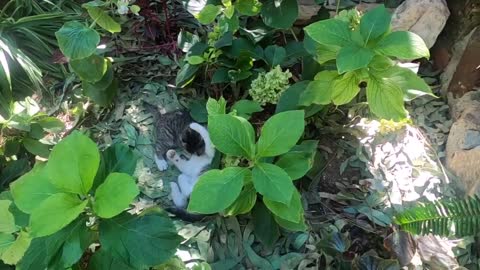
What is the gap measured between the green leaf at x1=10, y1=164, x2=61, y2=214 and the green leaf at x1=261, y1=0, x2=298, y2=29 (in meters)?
0.74

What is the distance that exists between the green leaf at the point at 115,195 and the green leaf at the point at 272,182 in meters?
0.26

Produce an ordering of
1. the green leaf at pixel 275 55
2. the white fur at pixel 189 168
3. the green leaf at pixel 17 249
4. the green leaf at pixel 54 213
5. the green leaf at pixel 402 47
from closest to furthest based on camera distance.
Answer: the green leaf at pixel 54 213 → the green leaf at pixel 17 249 → the green leaf at pixel 402 47 → the white fur at pixel 189 168 → the green leaf at pixel 275 55

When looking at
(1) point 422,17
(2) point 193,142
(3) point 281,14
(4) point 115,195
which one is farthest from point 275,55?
(4) point 115,195

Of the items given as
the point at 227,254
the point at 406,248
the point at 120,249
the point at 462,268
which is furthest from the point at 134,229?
the point at 462,268

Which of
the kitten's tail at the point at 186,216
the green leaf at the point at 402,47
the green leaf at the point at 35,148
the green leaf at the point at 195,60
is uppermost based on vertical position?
the green leaf at the point at 402,47

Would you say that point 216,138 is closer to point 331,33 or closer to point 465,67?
point 331,33

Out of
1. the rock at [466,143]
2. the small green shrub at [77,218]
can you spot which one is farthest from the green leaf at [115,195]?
the rock at [466,143]

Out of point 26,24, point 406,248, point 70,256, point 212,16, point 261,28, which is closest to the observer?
point 70,256

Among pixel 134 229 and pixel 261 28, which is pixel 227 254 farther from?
pixel 261 28

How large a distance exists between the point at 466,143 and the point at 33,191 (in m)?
1.06

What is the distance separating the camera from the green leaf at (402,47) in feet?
4.07

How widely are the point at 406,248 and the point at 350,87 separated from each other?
385 millimetres

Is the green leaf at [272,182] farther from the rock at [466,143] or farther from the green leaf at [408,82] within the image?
the rock at [466,143]

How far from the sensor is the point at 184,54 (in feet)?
5.74
